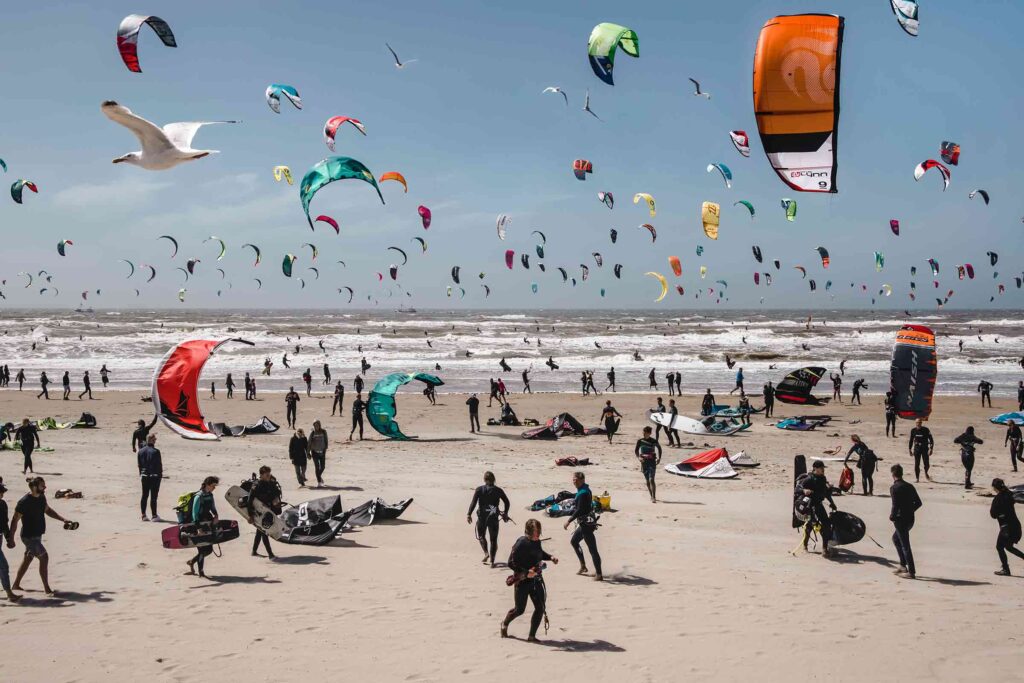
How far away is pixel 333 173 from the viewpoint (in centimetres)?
1391

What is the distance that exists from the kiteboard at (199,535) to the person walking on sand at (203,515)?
0.05m

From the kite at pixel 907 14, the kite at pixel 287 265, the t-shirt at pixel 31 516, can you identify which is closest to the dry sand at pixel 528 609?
the t-shirt at pixel 31 516

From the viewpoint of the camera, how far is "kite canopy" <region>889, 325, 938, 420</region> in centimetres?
1056

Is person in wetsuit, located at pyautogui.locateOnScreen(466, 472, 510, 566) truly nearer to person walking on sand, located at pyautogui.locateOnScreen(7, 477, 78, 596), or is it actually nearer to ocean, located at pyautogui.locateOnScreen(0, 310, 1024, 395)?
person walking on sand, located at pyautogui.locateOnScreen(7, 477, 78, 596)

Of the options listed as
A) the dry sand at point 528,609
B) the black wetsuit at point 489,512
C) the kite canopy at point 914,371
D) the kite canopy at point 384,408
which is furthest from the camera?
the kite canopy at point 384,408

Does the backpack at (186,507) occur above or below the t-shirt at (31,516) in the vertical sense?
below

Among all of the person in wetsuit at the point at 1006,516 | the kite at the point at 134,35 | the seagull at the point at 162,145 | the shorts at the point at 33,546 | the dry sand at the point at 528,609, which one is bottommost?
the dry sand at the point at 528,609

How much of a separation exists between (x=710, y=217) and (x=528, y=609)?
1467 cm

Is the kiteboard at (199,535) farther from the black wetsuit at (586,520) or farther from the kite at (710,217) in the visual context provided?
the kite at (710,217)

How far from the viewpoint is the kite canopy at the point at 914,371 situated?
1056 cm

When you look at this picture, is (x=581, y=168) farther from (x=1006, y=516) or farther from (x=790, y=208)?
(x=1006, y=516)

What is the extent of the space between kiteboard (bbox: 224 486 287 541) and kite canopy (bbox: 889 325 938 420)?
28.0 feet

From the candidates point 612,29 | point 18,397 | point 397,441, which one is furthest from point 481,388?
point 612,29

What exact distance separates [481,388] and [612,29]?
883 inches
